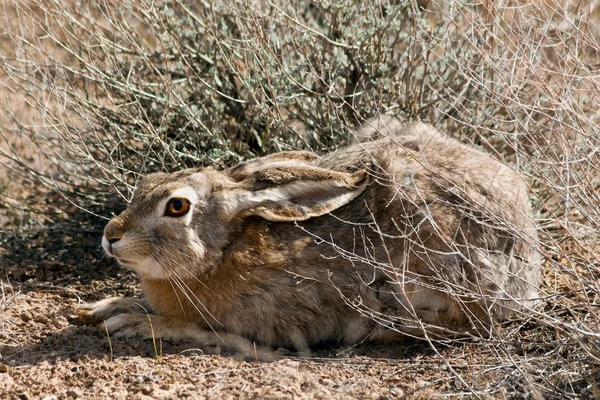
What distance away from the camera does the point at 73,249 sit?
19.7ft

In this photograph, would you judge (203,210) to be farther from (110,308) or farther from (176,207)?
(110,308)

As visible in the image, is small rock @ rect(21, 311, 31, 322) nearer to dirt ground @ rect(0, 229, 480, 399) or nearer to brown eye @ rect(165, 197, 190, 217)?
dirt ground @ rect(0, 229, 480, 399)

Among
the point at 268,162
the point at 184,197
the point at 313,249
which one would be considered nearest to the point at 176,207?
the point at 184,197

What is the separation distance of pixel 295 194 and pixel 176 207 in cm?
69

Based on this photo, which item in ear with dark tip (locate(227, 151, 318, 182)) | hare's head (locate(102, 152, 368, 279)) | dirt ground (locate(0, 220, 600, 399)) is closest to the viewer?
dirt ground (locate(0, 220, 600, 399))

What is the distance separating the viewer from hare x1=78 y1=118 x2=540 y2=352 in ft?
15.0

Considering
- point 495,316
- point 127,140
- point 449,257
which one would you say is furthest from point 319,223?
point 127,140

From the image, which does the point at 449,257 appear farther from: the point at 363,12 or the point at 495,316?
the point at 363,12

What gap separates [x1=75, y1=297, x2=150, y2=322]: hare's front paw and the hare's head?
1.35 feet

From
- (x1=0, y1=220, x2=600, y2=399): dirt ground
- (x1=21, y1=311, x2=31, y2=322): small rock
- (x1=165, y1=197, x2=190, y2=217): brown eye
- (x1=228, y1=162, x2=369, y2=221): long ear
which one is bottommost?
(x1=0, y1=220, x2=600, y2=399): dirt ground

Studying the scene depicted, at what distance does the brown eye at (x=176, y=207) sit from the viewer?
4613 millimetres

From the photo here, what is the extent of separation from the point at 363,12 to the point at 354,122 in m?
0.78

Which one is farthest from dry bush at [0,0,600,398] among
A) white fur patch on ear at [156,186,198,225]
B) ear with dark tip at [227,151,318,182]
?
white fur patch on ear at [156,186,198,225]

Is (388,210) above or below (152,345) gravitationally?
above
